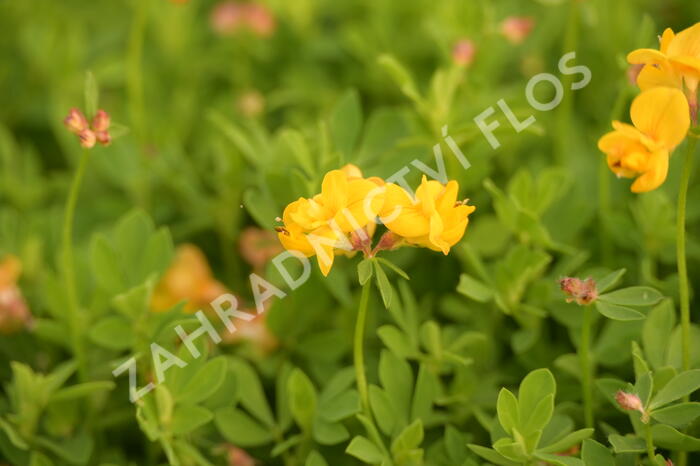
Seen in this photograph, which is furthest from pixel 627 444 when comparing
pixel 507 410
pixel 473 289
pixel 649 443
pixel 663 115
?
pixel 663 115

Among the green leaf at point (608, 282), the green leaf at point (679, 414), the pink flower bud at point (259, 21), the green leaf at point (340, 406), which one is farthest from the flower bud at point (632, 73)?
the pink flower bud at point (259, 21)

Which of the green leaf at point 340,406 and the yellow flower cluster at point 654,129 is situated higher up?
the yellow flower cluster at point 654,129

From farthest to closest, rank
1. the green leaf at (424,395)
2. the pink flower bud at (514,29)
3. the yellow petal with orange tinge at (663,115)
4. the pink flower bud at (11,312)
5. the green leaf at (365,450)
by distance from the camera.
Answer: the pink flower bud at (514,29)
the pink flower bud at (11,312)
the green leaf at (424,395)
the green leaf at (365,450)
the yellow petal with orange tinge at (663,115)

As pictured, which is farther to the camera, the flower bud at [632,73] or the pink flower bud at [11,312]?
the pink flower bud at [11,312]

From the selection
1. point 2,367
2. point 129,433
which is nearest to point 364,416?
point 129,433

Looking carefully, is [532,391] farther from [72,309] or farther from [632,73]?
[72,309]

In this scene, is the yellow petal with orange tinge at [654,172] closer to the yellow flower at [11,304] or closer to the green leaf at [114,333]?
the green leaf at [114,333]

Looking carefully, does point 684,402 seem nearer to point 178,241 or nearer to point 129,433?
point 129,433
